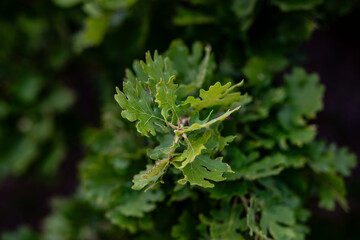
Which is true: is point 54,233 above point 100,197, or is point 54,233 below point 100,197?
above

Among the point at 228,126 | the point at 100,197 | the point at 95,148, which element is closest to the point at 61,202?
the point at 95,148

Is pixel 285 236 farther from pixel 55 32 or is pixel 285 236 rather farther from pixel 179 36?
pixel 55 32

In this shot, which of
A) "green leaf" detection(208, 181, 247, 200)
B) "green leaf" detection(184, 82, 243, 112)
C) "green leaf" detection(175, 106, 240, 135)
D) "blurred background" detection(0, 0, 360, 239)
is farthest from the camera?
"blurred background" detection(0, 0, 360, 239)

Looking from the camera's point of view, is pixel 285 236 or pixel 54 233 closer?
pixel 285 236

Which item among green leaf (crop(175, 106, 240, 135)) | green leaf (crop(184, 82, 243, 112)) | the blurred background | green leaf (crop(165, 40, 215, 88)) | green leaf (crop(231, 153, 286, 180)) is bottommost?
green leaf (crop(231, 153, 286, 180))

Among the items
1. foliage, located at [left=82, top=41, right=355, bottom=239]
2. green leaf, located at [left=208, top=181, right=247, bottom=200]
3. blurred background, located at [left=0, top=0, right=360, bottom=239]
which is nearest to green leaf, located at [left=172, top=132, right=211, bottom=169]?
foliage, located at [left=82, top=41, right=355, bottom=239]

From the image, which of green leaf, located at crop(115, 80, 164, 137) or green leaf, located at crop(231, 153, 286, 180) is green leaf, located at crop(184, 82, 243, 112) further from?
green leaf, located at crop(231, 153, 286, 180)

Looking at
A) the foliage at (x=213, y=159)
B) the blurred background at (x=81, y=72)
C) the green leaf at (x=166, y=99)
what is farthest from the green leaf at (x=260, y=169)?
the blurred background at (x=81, y=72)

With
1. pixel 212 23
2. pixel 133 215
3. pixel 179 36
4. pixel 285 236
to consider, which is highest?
pixel 179 36
